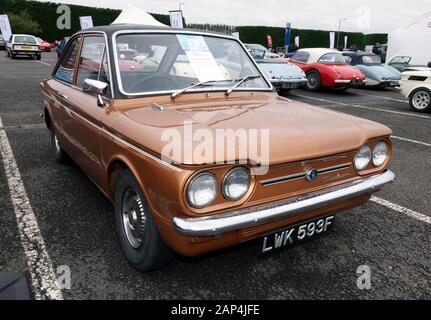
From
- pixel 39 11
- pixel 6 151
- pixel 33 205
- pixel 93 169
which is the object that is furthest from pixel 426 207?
pixel 39 11

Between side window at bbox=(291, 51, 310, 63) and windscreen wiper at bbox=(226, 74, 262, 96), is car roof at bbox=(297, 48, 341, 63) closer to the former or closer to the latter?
side window at bbox=(291, 51, 310, 63)

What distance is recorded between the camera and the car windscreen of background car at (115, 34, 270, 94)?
2.84 metres

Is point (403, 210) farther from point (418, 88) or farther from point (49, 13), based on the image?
point (49, 13)

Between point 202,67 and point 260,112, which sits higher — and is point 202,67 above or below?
above

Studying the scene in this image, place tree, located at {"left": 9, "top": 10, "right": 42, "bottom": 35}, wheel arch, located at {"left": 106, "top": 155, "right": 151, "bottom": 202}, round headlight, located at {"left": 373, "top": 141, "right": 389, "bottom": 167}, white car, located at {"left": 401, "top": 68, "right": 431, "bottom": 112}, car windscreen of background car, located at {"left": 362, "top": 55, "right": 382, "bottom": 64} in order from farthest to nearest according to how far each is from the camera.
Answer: tree, located at {"left": 9, "top": 10, "right": 42, "bottom": 35} < car windscreen of background car, located at {"left": 362, "top": 55, "right": 382, "bottom": 64} < white car, located at {"left": 401, "top": 68, "right": 431, "bottom": 112} < round headlight, located at {"left": 373, "top": 141, "right": 389, "bottom": 167} < wheel arch, located at {"left": 106, "top": 155, "right": 151, "bottom": 202}

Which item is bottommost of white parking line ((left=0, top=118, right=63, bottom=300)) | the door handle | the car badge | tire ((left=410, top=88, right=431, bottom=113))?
white parking line ((left=0, top=118, right=63, bottom=300))

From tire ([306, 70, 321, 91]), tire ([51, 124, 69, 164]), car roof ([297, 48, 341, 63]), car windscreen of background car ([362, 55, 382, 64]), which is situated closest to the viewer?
tire ([51, 124, 69, 164])

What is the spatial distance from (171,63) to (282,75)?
328 inches

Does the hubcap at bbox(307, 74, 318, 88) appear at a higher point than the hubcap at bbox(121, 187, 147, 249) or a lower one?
higher

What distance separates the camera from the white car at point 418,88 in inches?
360

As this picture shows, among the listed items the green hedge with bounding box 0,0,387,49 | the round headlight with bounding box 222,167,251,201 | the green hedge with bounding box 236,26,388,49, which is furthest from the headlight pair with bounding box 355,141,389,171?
the green hedge with bounding box 236,26,388,49
